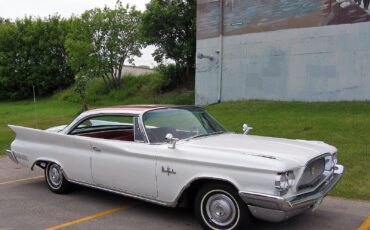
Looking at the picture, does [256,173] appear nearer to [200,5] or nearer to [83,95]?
[200,5]

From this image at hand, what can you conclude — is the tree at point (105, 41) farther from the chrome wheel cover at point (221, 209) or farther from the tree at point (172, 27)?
the chrome wheel cover at point (221, 209)

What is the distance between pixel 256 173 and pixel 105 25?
28815 mm

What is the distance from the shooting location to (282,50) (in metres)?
20.6

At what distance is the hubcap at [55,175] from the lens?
708 centimetres

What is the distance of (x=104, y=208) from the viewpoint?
636 centimetres

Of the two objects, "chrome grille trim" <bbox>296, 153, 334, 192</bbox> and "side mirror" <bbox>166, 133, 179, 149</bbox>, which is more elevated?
"side mirror" <bbox>166, 133, 179, 149</bbox>

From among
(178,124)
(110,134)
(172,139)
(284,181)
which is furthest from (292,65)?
(284,181)

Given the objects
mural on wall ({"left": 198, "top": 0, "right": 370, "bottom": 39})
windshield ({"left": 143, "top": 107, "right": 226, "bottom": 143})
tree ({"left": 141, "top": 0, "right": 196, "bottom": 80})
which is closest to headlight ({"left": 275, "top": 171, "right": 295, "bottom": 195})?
windshield ({"left": 143, "top": 107, "right": 226, "bottom": 143})

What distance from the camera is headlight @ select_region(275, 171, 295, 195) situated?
15.5ft

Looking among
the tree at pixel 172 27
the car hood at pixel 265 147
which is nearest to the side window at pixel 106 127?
the car hood at pixel 265 147

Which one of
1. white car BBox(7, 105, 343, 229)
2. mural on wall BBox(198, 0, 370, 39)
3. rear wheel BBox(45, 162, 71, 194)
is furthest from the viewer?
mural on wall BBox(198, 0, 370, 39)

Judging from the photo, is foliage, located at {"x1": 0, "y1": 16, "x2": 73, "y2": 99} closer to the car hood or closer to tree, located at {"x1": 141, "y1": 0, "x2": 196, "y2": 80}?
tree, located at {"x1": 141, "y1": 0, "x2": 196, "y2": 80}

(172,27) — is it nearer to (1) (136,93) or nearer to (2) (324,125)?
(1) (136,93)

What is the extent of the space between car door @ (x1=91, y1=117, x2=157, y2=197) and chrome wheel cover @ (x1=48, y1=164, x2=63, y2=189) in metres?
0.93
